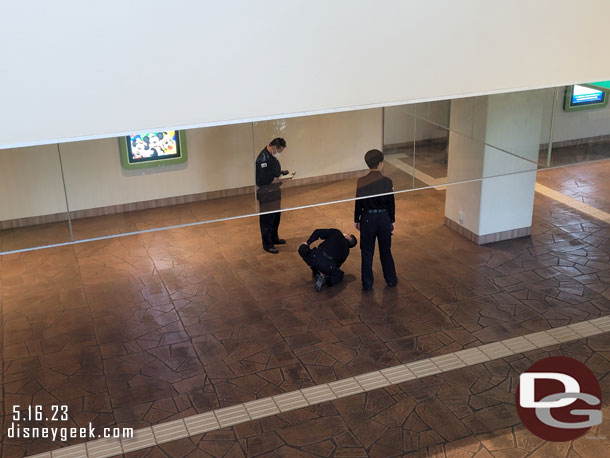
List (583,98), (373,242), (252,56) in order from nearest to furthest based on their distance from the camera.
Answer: (252,56) < (583,98) < (373,242)

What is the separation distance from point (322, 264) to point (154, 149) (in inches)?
153

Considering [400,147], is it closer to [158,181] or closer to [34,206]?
[158,181]

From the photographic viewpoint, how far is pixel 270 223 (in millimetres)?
8852

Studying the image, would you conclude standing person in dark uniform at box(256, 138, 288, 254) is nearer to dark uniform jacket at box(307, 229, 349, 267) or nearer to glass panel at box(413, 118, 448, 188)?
glass panel at box(413, 118, 448, 188)

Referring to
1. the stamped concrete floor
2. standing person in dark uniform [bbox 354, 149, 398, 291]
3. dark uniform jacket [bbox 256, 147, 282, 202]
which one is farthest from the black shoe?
dark uniform jacket [bbox 256, 147, 282, 202]

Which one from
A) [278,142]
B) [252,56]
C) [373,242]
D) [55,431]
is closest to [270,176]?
[278,142]

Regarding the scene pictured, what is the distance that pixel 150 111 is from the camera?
177 inches

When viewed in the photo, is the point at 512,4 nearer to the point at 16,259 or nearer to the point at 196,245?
the point at 196,245

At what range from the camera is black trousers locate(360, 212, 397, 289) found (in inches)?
337

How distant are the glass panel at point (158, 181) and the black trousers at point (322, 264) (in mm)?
2958

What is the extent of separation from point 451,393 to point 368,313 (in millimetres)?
1898

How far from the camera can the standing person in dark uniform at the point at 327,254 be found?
8898 millimetres
